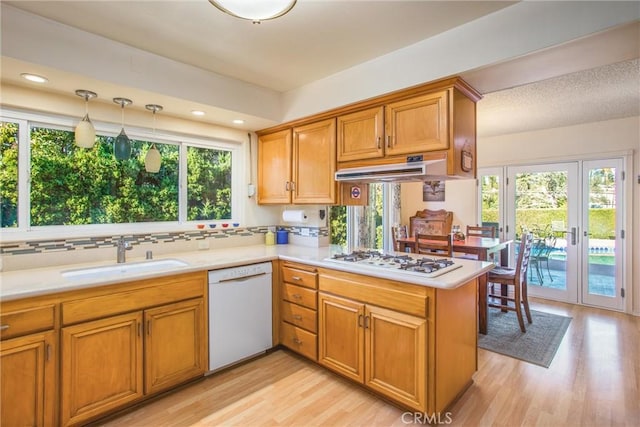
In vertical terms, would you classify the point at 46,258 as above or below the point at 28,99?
below

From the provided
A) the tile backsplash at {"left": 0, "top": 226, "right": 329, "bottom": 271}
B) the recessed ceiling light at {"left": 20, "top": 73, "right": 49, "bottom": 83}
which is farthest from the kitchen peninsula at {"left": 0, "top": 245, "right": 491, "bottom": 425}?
the recessed ceiling light at {"left": 20, "top": 73, "right": 49, "bottom": 83}

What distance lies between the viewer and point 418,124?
7.40 ft

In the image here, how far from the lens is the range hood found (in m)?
2.11

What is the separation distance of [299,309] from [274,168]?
4.83ft

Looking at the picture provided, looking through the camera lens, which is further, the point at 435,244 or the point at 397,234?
the point at 397,234

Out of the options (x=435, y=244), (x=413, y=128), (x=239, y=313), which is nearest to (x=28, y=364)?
(x=239, y=313)

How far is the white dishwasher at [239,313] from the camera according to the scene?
2418 millimetres

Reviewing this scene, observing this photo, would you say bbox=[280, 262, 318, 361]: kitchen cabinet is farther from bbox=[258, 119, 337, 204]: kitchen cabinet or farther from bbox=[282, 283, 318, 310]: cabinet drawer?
bbox=[258, 119, 337, 204]: kitchen cabinet

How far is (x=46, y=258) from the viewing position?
226 centimetres

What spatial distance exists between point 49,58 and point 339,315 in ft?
7.95

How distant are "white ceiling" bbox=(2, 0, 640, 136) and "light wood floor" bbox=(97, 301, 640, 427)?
2.13 m

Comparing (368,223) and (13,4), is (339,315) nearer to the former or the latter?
(368,223)

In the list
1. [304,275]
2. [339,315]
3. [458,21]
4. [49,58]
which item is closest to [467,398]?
[339,315]

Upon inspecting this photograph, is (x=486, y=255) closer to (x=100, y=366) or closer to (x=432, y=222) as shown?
(x=432, y=222)
